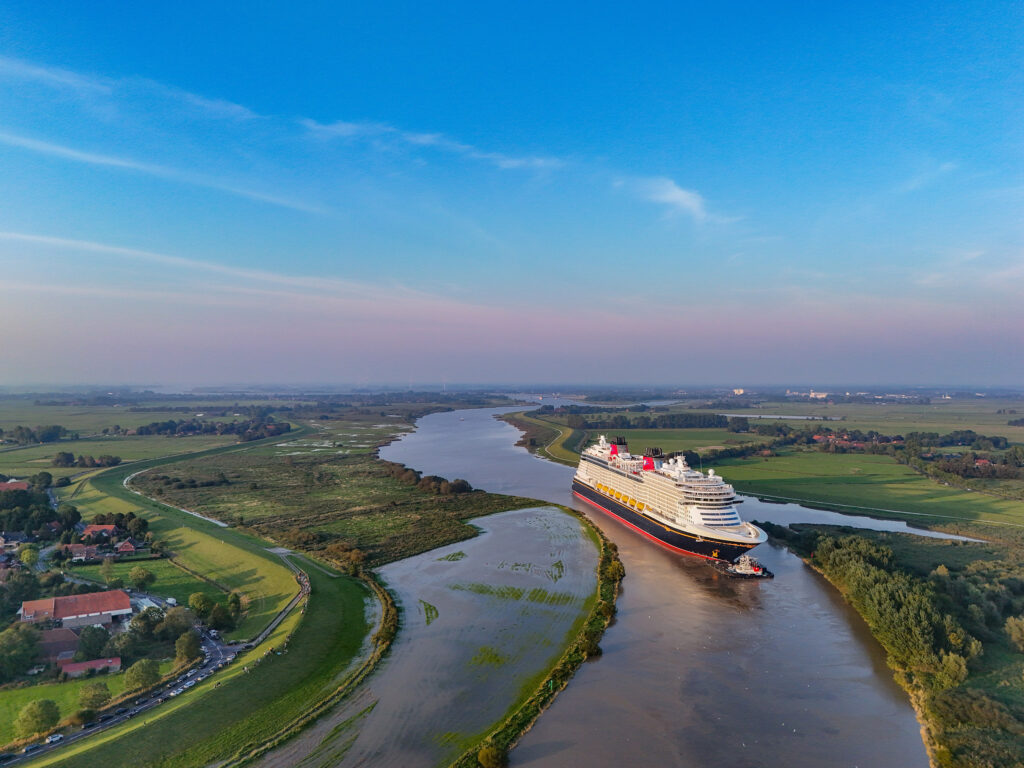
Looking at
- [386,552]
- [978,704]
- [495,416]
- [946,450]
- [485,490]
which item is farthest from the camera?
[495,416]

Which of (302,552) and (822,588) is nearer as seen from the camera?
(822,588)

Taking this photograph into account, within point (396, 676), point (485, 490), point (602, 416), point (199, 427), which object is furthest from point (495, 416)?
point (396, 676)

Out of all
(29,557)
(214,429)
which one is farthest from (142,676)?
(214,429)

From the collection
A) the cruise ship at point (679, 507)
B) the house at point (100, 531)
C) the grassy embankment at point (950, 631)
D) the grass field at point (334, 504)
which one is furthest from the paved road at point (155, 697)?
the cruise ship at point (679, 507)

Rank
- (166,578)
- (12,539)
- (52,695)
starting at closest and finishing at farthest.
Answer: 1. (52,695)
2. (166,578)
3. (12,539)

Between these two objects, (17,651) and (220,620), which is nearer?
(17,651)

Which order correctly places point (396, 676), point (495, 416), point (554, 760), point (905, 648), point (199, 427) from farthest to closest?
point (495, 416)
point (199, 427)
point (905, 648)
point (396, 676)
point (554, 760)

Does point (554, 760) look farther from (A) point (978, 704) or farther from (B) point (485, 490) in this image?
(B) point (485, 490)

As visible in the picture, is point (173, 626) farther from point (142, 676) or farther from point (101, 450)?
point (101, 450)
